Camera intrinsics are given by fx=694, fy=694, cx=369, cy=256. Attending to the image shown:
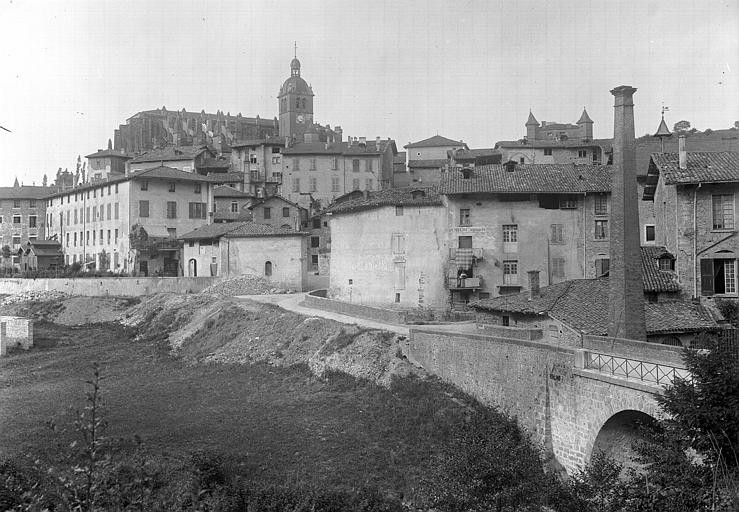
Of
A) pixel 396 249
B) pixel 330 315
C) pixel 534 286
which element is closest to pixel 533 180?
pixel 396 249

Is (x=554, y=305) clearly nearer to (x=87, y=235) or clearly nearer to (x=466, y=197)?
(x=466, y=197)

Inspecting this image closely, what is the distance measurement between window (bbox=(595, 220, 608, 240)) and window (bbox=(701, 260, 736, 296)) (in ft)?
49.9

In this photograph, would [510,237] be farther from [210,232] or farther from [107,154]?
[107,154]

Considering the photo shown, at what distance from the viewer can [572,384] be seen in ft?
68.0

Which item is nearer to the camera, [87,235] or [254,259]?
[254,259]

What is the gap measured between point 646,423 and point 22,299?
183 ft

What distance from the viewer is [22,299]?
59562mm

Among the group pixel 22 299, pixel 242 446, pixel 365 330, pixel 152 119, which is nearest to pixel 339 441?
pixel 242 446

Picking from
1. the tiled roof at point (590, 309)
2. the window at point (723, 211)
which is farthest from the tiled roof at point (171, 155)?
the window at point (723, 211)

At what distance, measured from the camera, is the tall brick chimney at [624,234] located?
25547 mm

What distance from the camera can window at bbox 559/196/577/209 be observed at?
42938 mm

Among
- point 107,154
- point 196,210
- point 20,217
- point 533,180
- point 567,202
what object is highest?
point 107,154

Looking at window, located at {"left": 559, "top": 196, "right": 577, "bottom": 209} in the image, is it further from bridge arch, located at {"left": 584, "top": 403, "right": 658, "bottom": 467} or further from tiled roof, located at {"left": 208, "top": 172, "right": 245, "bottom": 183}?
tiled roof, located at {"left": 208, "top": 172, "right": 245, "bottom": 183}

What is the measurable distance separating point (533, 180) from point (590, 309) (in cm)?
1703
